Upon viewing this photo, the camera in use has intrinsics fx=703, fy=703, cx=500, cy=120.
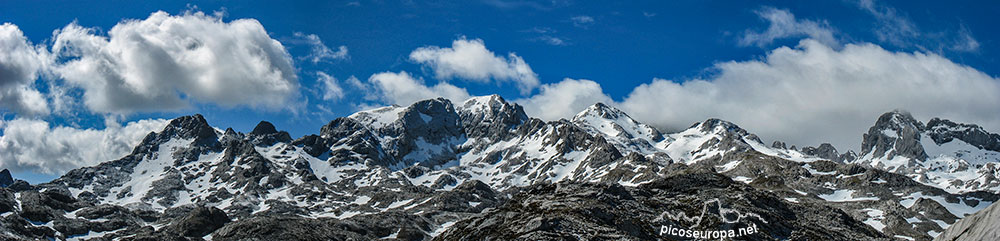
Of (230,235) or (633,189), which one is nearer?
(633,189)

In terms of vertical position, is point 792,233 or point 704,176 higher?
point 704,176

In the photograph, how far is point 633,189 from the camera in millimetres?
82000

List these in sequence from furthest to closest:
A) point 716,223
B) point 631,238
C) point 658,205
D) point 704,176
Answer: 1. point 704,176
2. point 658,205
3. point 716,223
4. point 631,238

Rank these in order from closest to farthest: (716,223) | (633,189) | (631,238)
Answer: (631,238) → (716,223) → (633,189)

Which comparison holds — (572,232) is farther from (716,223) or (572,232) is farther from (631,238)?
(716,223)

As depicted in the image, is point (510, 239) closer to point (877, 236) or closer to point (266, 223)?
point (877, 236)

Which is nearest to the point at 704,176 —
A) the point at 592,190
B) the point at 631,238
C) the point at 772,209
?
the point at 772,209

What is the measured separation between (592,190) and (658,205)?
7378mm

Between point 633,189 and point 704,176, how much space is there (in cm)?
1326

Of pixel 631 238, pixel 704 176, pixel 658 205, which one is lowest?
pixel 631 238

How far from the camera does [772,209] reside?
78.4 m

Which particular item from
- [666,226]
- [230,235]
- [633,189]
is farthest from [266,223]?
[666,226]

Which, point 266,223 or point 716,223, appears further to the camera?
point 266,223

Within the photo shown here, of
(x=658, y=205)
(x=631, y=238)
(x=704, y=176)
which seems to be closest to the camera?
(x=631, y=238)
